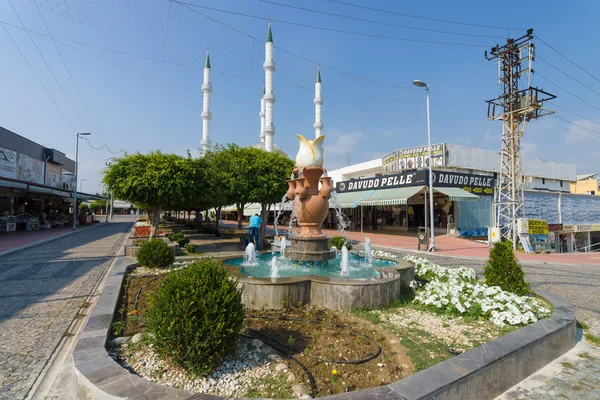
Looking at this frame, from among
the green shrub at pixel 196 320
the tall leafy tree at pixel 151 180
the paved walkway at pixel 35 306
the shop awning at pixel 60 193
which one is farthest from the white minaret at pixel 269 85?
the green shrub at pixel 196 320

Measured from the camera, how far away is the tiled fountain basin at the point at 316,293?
5664mm

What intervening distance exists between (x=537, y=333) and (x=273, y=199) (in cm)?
1428

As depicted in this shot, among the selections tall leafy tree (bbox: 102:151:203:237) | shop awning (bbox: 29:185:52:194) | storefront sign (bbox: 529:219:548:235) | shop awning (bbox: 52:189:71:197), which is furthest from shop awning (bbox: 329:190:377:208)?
shop awning (bbox: 52:189:71:197)

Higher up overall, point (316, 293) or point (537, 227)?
point (537, 227)

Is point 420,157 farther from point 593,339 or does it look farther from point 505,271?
point 593,339

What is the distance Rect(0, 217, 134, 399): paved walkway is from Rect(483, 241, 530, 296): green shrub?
8005mm

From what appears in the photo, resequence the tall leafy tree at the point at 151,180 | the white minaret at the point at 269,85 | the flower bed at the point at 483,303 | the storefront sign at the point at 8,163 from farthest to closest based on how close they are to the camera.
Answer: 1. the white minaret at the point at 269,85
2. the storefront sign at the point at 8,163
3. the tall leafy tree at the point at 151,180
4. the flower bed at the point at 483,303

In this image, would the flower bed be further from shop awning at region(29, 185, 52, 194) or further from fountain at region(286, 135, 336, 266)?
shop awning at region(29, 185, 52, 194)

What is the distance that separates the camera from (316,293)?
5.89 m

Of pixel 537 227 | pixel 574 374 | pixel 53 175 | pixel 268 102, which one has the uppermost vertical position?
pixel 268 102

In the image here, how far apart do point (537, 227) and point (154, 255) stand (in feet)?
70.7

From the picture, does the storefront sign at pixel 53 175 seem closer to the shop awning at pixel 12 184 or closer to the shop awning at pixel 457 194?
the shop awning at pixel 12 184

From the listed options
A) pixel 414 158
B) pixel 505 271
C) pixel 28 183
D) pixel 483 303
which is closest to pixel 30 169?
pixel 28 183

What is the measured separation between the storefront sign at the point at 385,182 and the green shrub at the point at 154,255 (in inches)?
779
